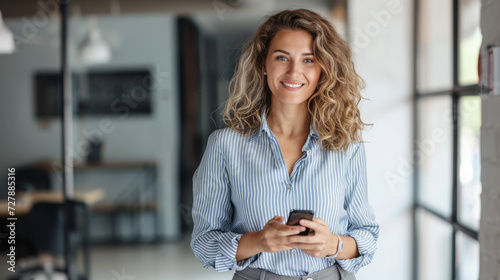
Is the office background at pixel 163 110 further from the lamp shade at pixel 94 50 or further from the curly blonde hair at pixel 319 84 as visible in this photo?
the curly blonde hair at pixel 319 84

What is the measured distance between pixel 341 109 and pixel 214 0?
84.0 inches

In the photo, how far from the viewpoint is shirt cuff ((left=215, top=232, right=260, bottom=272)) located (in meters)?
1.12

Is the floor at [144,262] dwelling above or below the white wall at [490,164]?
below

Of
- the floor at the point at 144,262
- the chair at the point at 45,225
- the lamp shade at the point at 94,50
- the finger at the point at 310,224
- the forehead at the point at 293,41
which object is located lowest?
the floor at the point at 144,262

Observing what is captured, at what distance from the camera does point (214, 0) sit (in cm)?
314

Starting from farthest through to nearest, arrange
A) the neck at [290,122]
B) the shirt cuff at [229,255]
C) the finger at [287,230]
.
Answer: the neck at [290,122] → the shirt cuff at [229,255] → the finger at [287,230]

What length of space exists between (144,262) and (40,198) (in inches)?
32.9

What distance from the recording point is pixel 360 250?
3.90ft

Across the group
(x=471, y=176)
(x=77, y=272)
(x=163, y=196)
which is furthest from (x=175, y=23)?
(x=471, y=176)

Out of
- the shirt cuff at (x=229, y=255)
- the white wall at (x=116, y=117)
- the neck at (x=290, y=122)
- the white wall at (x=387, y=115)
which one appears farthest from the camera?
the white wall at (x=116, y=117)

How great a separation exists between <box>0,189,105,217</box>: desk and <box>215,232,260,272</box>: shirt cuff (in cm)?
237

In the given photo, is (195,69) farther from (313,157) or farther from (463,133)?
(313,157)

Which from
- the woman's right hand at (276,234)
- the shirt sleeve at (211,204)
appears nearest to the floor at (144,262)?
the shirt sleeve at (211,204)

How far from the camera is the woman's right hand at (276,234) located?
3.33 feet
